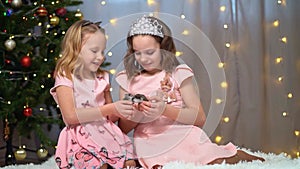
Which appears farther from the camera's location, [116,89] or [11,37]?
[11,37]

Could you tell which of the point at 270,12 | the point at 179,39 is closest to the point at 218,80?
the point at 179,39

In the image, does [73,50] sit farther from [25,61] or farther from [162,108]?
[25,61]

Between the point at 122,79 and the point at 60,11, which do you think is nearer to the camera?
the point at 122,79

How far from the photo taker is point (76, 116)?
157cm

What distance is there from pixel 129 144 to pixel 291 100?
4.36ft

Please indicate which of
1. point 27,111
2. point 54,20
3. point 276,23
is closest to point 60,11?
point 54,20

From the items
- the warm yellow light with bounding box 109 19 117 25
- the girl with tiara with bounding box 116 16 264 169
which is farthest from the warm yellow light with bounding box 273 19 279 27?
the girl with tiara with bounding box 116 16 264 169

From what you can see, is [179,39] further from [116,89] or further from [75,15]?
[116,89]

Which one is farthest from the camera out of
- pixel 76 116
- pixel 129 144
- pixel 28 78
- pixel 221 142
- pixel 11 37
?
pixel 221 142

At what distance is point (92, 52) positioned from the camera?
1.65 meters

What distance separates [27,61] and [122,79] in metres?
0.59

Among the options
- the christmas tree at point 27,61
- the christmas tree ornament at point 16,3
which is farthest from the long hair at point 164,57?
the christmas tree ornament at point 16,3

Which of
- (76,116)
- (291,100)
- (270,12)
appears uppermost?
(270,12)

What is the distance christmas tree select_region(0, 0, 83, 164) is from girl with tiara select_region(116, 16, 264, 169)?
0.58 meters
